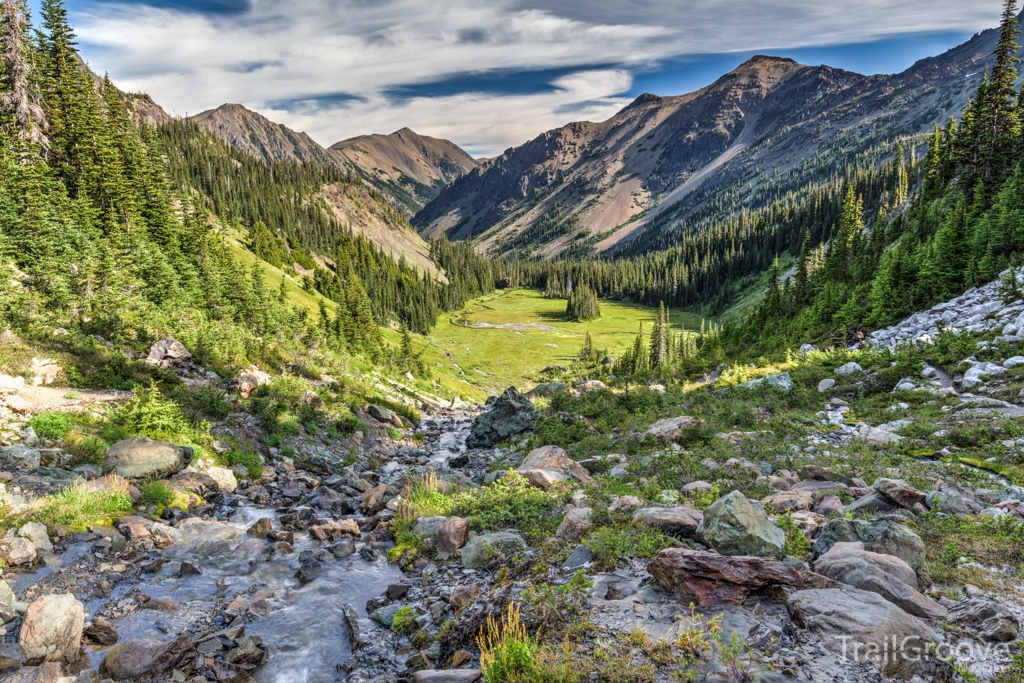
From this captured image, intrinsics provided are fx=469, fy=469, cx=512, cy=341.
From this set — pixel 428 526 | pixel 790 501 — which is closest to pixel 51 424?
pixel 428 526

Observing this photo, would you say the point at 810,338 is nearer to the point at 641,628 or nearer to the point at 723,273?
the point at 641,628

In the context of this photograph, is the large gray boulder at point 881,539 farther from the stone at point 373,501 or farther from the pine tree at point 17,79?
the pine tree at point 17,79

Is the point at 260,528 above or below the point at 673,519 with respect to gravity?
below

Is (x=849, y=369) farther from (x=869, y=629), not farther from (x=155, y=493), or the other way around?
A: (x=155, y=493)

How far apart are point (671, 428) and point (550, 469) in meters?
7.27

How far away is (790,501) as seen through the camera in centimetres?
1188

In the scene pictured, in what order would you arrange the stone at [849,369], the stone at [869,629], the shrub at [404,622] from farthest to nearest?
the stone at [849,369] < the shrub at [404,622] < the stone at [869,629]

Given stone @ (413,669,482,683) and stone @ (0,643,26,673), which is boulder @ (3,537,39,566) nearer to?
stone @ (0,643,26,673)

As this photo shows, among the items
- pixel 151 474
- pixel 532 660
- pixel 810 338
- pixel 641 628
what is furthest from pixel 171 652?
pixel 810 338

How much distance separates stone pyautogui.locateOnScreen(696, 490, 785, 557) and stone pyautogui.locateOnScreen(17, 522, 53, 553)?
1472cm

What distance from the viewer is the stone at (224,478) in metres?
16.7

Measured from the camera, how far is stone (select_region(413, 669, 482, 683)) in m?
7.25

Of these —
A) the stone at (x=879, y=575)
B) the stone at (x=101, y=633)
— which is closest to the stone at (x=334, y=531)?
the stone at (x=101, y=633)

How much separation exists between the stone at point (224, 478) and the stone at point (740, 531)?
1570 cm
